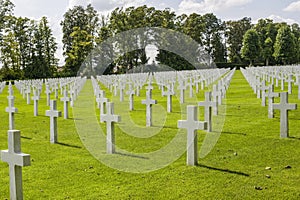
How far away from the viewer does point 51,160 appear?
844 cm

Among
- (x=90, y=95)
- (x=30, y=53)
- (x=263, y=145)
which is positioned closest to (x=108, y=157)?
(x=263, y=145)

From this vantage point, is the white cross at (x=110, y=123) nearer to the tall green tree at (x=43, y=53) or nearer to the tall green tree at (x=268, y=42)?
the tall green tree at (x=43, y=53)

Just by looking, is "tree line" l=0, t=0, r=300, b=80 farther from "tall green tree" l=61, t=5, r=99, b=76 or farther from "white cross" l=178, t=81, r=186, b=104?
"white cross" l=178, t=81, r=186, b=104

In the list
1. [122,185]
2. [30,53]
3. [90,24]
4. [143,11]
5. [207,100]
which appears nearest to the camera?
[122,185]

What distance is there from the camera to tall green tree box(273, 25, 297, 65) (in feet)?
234

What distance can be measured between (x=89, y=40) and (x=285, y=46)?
104ft

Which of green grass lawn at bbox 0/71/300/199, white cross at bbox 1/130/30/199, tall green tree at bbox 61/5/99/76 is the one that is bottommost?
green grass lawn at bbox 0/71/300/199

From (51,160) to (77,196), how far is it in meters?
2.40

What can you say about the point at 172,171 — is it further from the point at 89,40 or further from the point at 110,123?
the point at 89,40

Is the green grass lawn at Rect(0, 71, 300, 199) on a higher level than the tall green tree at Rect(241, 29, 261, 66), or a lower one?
lower

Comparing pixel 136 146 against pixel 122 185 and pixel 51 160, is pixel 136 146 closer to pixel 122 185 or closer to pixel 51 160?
pixel 51 160

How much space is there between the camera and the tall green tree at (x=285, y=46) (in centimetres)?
7119

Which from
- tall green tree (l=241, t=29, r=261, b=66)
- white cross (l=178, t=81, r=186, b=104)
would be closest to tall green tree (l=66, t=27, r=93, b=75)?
tall green tree (l=241, t=29, r=261, b=66)

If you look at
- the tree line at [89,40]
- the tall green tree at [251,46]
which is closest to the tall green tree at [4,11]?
the tree line at [89,40]
